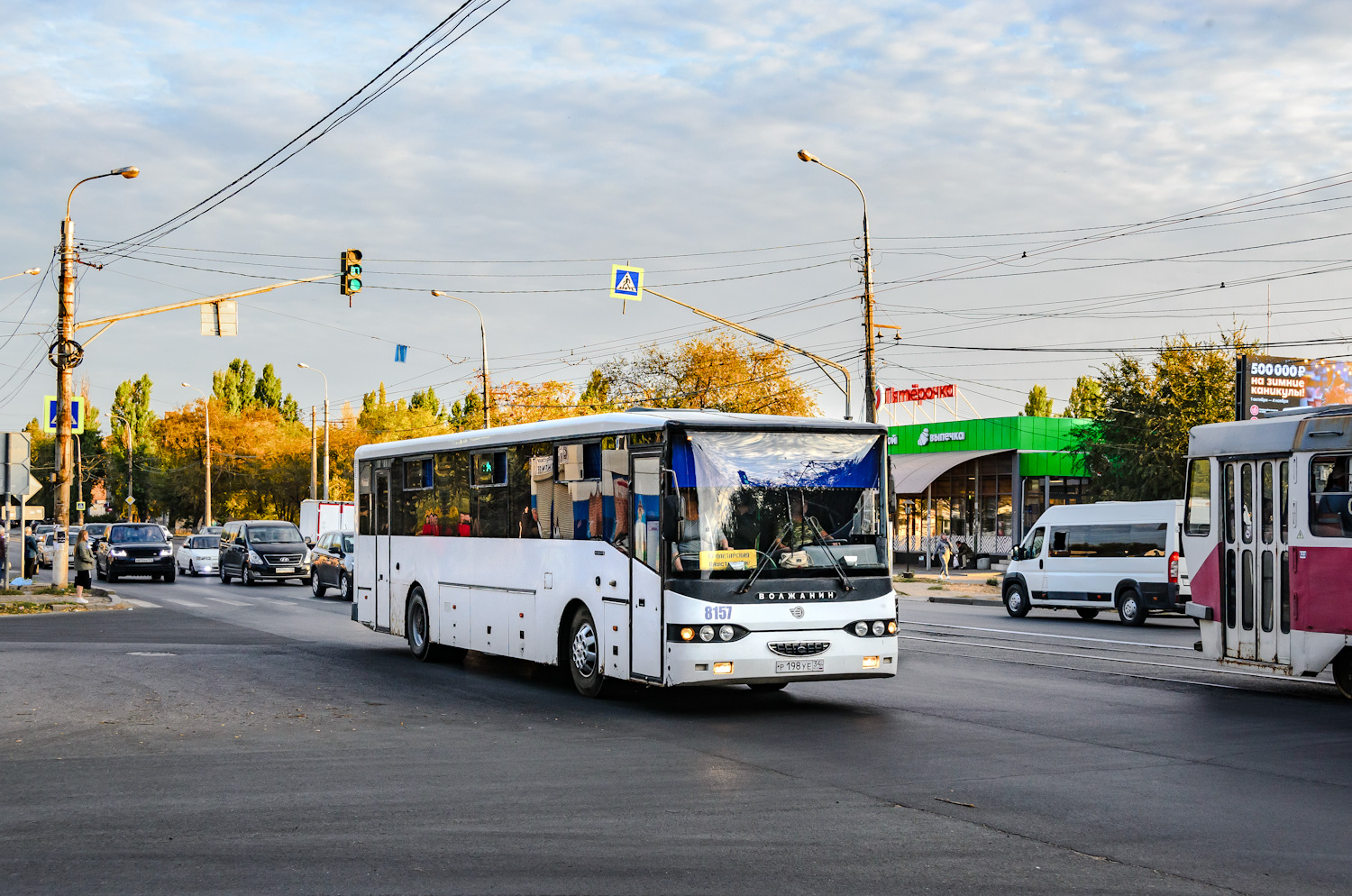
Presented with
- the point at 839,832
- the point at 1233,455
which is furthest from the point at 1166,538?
the point at 839,832

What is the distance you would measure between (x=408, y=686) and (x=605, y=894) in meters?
8.72

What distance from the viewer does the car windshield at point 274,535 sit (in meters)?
40.8

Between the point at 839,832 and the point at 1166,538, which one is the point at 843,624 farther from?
the point at 1166,538

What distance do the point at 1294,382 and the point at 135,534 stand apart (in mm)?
34818

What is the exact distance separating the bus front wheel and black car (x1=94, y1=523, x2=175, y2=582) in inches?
1389

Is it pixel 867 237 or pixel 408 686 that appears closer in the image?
pixel 408 686

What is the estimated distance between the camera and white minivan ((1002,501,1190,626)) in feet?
83.4

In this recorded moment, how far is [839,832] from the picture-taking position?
747cm

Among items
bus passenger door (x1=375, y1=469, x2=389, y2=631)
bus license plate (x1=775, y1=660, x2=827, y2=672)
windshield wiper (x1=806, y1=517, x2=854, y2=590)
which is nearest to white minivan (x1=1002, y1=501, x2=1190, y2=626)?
windshield wiper (x1=806, y1=517, x2=854, y2=590)

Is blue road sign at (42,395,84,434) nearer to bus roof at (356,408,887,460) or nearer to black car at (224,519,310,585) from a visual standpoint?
black car at (224,519,310,585)

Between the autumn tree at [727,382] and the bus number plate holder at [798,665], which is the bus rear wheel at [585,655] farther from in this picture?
the autumn tree at [727,382]

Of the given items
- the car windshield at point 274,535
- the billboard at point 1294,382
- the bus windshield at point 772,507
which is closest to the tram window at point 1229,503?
the bus windshield at point 772,507

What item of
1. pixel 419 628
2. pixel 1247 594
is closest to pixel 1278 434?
pixel 1247 594

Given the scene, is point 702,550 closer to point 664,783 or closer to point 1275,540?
point 664,783
